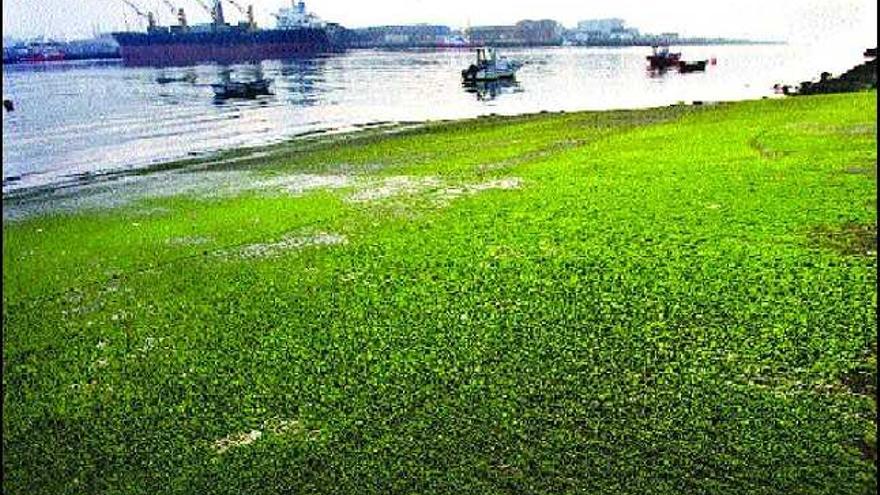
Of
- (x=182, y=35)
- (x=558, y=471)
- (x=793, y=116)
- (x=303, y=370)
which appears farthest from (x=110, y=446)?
(x=182, y=35)

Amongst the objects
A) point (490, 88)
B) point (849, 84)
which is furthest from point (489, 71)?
point (849, 84)

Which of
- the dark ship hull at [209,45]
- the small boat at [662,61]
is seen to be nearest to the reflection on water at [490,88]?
the small boat at [662,61]

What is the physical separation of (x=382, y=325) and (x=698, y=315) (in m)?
2.74

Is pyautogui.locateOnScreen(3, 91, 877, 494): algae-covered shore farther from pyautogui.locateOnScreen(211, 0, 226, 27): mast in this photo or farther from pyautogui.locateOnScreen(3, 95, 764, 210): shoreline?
pyautogui.locateOnScreen(211, 0, 226, 27): mast

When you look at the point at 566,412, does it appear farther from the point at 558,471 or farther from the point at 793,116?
the point at 793,116

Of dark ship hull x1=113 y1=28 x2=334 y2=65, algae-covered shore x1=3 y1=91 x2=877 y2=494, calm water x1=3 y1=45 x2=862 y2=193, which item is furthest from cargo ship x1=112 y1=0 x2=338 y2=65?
algae-covered shore x1=3 y1=91 x2=877 y2=494

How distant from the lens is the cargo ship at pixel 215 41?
155m

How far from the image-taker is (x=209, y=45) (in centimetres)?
15512

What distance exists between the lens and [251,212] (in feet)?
38.9

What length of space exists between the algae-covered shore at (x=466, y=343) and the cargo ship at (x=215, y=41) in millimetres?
151218

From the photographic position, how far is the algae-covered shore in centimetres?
409

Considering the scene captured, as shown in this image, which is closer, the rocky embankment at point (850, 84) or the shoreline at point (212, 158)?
the shoreline at point (212, 158)

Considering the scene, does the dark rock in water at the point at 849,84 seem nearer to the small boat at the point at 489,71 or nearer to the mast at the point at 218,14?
the small boat at the point at 489,71

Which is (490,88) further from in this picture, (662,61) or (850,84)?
(662,61)
